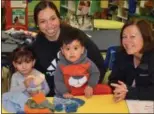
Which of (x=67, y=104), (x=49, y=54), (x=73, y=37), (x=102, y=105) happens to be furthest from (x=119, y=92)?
(x=49, y=54)

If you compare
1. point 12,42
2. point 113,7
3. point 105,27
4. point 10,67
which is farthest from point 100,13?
point 10,67

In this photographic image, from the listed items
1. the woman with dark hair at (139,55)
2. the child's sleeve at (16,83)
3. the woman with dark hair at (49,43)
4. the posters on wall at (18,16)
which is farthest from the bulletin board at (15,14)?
the woman with dark hair at (139,55)

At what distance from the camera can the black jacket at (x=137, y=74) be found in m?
1.27

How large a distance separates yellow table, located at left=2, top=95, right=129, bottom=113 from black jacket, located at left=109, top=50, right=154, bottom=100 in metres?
0.09

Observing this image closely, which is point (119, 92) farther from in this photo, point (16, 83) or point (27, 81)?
point (16, 83)

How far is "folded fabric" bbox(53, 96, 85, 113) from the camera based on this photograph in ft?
3.64

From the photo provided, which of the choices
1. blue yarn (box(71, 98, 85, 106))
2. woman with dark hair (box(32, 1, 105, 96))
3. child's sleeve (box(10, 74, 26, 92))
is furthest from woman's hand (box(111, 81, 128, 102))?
child's sleeve (box(10, 74, 26, 92))

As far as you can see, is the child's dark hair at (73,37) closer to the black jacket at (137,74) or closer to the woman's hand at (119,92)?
the black jacket at (137,74)

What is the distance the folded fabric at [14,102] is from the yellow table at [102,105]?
0.02 metres

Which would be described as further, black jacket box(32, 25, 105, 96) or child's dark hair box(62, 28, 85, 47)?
black jacket box(32, 25, 105, 96)

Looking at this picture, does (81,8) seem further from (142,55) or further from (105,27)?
(142,55)

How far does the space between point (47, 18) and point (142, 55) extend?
1.76ft

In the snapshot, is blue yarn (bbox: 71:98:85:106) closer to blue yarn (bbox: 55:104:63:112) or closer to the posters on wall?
blue yarn (bbox: 55:104:63:112)

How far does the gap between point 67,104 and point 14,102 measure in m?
0.19
